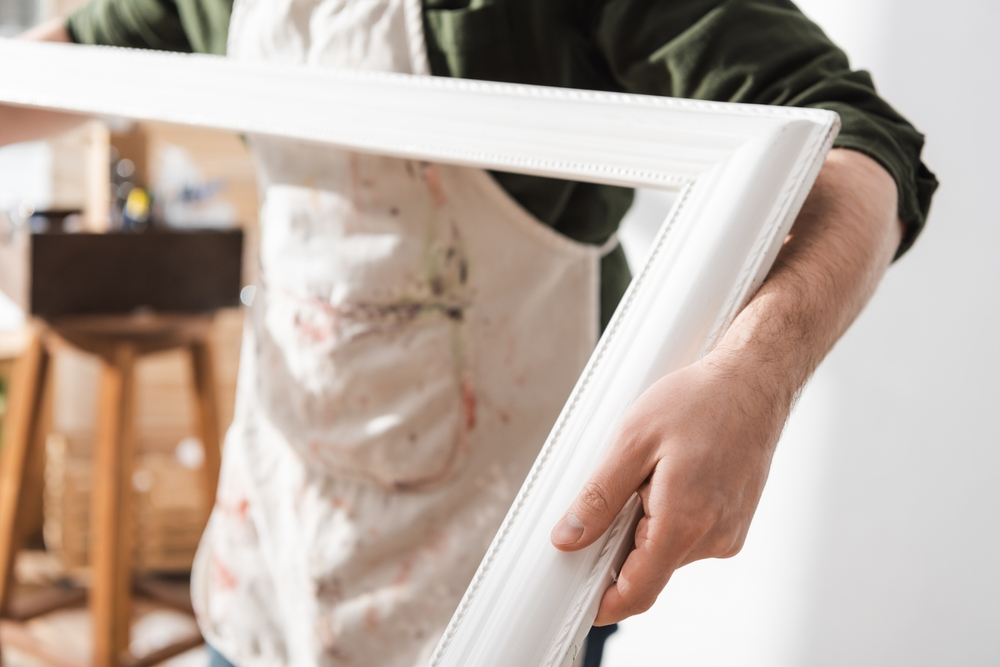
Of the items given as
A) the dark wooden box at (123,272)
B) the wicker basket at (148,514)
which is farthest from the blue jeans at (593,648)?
the wicker basket at (148,514)

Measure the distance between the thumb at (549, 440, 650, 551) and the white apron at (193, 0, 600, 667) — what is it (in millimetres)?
291

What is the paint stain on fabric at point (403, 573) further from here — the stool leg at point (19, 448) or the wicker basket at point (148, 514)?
the wicker basket at point (148, 514)

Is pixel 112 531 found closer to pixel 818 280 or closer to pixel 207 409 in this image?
pixel 207 409

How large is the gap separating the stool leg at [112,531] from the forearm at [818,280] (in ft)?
4.02

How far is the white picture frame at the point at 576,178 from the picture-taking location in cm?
28

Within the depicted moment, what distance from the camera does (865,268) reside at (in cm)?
37

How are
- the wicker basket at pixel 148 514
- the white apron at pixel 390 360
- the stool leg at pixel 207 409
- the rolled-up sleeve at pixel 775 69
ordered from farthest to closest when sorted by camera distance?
the wicker basket at pixel 148 514 → the stool leg at pixel 207 409 → the white apron at pixel 390 360 → the rolled-up sleeve at pixel 775 69

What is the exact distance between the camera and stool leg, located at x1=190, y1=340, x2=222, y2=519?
4.75 feet

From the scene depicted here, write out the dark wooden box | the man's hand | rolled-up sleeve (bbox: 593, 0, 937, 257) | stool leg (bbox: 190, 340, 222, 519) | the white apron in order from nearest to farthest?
the man's hand
rolled-up sleeve (bbox: 593, 0, 937, 257)
the white apron
the dark wooden box
stool leg (bbox: 190, 340, 222, 519)

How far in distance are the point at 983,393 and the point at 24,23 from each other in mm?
2423

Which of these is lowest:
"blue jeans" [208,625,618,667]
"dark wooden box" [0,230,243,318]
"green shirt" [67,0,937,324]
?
"dark wooden box" [0,230,243,318]

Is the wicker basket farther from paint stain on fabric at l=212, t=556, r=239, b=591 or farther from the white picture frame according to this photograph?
the white picture frame

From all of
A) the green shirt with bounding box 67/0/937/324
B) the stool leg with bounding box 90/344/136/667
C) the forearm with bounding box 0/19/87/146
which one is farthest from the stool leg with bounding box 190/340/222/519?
the green shirt with bounding box 67/0/937/324

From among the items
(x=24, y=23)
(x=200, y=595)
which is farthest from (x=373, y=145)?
(x=24, y=23)
